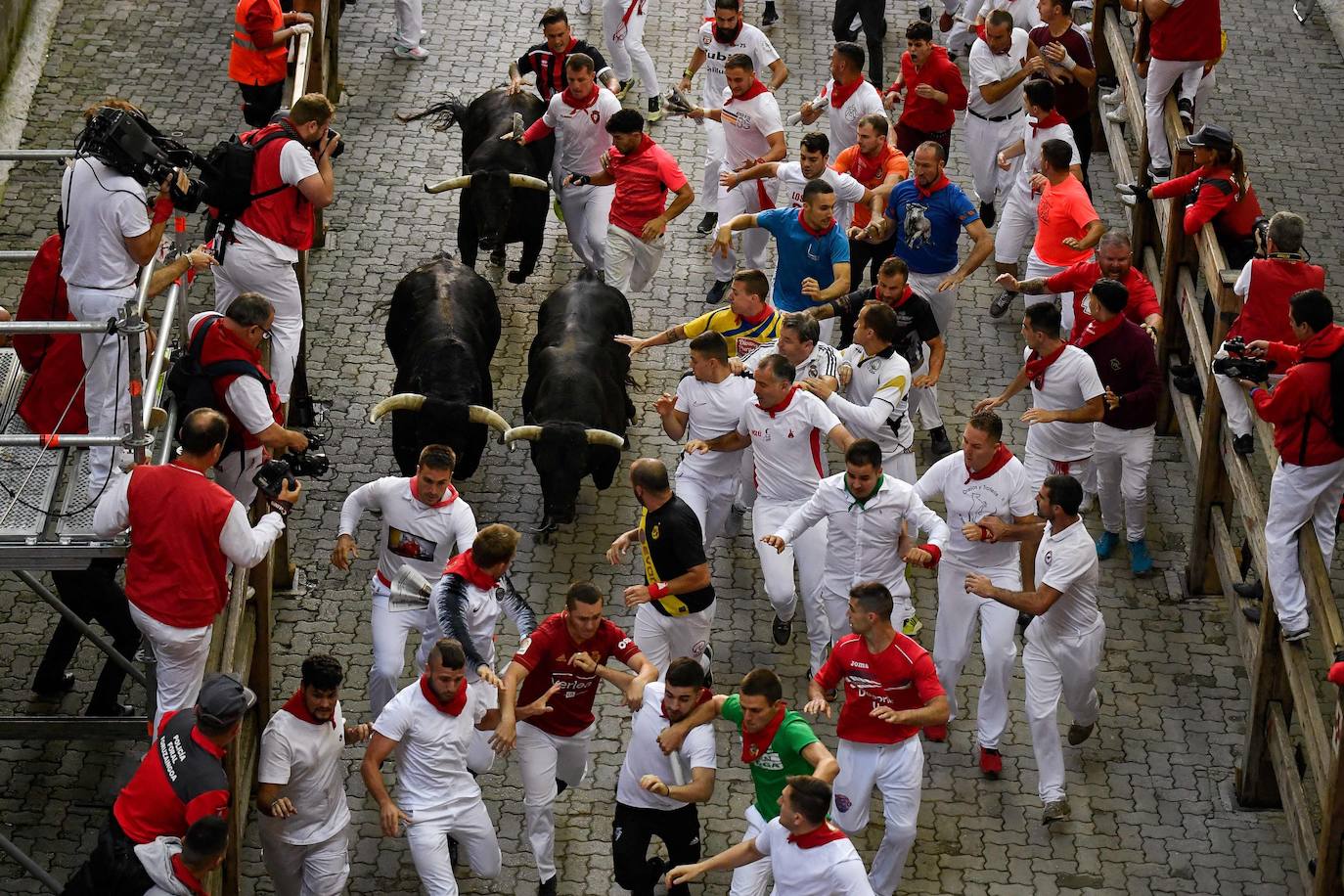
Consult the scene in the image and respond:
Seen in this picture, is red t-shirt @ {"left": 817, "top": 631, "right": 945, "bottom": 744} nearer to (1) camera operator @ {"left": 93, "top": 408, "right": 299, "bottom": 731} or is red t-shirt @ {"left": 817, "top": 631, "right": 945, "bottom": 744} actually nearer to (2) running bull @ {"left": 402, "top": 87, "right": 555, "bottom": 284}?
(1) camera operator @ {"left": 93, "top": 408, "right": 299, "bottom": 731}

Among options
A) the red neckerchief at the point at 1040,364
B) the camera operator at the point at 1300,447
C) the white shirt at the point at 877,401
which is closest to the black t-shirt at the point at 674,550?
the white shirt at the point at 877,401

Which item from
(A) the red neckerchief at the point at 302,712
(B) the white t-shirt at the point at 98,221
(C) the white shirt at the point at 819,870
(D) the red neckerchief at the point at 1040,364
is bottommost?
(D) the red neckerchief at the point at 1040,364

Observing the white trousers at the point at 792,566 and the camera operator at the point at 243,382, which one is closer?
the camera operator at the point at 243,382

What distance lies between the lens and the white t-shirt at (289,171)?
42.5 ft

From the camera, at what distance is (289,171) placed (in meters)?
13.0

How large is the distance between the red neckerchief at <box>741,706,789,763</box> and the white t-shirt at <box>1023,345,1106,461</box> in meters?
3.98

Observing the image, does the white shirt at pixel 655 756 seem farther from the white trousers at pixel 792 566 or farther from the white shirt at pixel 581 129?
the white shirt at pixel 581 129

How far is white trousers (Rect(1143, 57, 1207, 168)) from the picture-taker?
16.4 metres

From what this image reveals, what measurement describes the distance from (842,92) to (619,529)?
4782 millimetres

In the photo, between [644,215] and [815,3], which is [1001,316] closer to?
[644,215]

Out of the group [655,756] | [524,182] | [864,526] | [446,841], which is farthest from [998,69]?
[446,841]

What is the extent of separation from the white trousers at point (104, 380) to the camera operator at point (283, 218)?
2077mm

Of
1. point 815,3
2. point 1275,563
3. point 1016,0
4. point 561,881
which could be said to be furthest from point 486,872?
point 815,3

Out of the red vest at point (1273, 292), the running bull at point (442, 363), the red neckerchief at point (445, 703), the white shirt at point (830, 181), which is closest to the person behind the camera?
the red neckerchief at point (445, 703)
